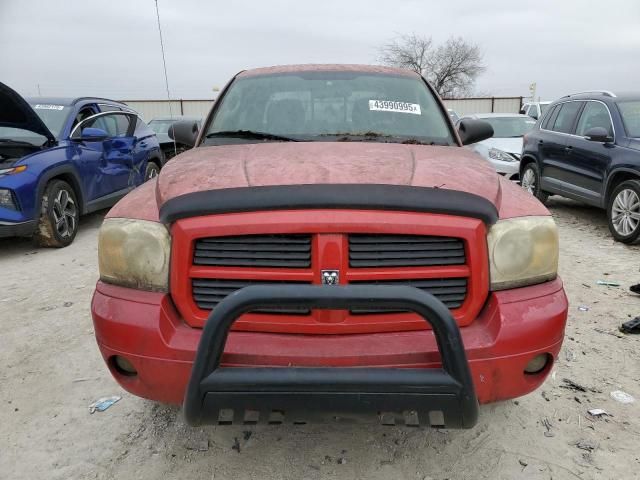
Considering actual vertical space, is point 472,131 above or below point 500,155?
above

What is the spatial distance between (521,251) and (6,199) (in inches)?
205

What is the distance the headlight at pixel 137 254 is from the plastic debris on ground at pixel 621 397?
2473 millimetres

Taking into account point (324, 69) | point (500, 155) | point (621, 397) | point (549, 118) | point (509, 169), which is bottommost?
point (621, 397)

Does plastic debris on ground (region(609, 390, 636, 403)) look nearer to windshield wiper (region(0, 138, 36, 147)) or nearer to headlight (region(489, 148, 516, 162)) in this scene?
windshield wiper (region(0, 138, 36, 147))

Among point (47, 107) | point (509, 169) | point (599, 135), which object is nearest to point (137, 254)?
point (47, 107)

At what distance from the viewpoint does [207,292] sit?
1.92 metres

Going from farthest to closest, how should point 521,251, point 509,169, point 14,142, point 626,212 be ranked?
point 509,169, point 626,212, point 14,142, point 521,251

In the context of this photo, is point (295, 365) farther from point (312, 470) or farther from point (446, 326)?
point (312, 470)

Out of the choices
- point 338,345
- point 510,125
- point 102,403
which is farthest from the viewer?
point 510,125

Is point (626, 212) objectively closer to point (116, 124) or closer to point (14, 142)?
point (116, 124)

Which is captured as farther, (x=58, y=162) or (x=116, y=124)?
(x=116, y=124)

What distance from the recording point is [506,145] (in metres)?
10.3

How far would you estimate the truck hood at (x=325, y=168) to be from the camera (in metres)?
2.00

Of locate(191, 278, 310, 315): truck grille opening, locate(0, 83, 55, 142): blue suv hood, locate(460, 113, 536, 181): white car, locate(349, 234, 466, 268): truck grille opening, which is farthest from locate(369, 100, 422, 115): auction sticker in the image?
locate(460, 113, 536, 181): white car
